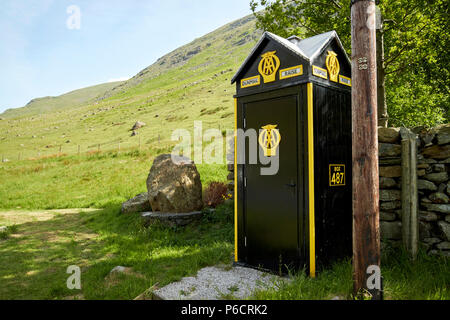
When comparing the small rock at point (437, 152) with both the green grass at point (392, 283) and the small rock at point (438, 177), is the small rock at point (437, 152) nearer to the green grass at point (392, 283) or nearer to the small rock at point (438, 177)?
the small rock at point (438, 177)

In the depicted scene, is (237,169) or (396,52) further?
(396,52)

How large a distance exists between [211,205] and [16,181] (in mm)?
15704

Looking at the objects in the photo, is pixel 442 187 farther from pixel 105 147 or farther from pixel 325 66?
pixel 105 147

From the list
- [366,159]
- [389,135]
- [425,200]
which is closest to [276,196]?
[366,159]

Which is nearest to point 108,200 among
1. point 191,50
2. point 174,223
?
point 174,223

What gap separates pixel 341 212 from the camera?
16.0ft

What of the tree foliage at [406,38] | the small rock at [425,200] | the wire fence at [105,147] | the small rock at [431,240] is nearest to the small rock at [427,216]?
the small rock at [425,200]

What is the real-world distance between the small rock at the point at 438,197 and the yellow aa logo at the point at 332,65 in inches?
92.8

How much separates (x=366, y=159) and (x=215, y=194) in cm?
676

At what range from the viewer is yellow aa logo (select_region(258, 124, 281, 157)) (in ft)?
16.2

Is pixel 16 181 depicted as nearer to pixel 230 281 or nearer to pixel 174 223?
pixel 174 223

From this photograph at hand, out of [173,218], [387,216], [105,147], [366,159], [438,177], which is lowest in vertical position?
[173,218]

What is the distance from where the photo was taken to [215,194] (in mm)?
9820

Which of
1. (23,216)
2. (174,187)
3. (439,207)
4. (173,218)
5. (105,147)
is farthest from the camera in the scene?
(105,147)
